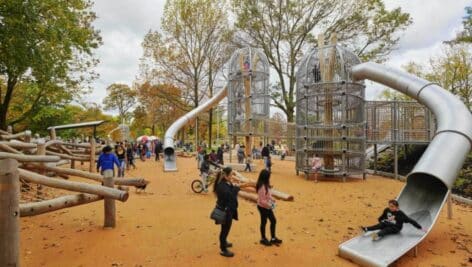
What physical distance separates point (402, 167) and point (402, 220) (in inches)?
544

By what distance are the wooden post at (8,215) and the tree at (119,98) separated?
58.7 metres

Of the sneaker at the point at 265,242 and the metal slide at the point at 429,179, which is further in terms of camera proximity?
the sneaker at the point at 265,242

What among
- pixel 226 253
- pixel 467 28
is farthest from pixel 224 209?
pixel 467 28

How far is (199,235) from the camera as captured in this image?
7.11 meters

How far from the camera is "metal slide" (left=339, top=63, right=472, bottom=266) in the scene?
5992 mm

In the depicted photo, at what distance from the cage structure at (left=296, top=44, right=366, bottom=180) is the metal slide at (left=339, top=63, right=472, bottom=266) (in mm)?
6202

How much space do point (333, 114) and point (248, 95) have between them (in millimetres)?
4917

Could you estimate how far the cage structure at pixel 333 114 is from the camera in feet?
50.2

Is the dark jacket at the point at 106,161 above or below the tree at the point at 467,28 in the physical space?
below

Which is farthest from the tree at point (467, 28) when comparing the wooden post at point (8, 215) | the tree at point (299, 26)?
the wooden post at point (8, 215)

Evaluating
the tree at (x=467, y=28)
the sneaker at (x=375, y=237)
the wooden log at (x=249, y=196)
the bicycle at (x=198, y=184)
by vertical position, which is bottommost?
the sneaker at (x=375, y=237)

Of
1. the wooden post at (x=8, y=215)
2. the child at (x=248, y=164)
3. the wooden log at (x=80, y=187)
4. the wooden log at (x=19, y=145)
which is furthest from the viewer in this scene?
the child at (x=248, y=164)

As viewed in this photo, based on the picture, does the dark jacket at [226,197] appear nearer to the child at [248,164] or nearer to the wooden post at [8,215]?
the wooden post at [8,215]

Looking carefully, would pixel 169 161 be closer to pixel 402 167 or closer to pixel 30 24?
pixel 30 24
